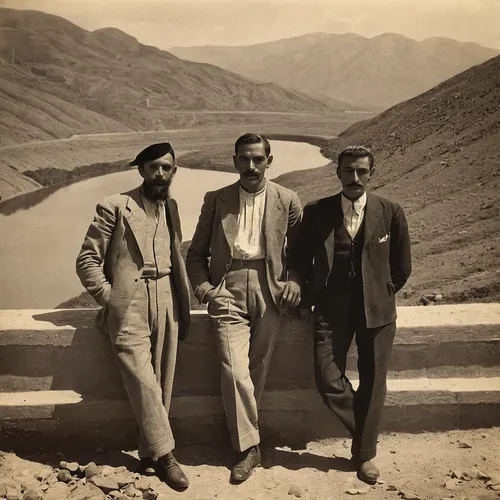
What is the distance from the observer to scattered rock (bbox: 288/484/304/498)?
286 centimetres

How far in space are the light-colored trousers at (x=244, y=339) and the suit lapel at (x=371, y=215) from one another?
0.54m

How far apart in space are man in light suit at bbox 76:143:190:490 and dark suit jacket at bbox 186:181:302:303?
0.38 ft

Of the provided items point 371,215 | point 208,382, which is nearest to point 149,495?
point 208,382

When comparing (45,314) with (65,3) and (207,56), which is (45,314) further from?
(207,56)

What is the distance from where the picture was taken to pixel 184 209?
6.08 metres

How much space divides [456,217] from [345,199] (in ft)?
13.3

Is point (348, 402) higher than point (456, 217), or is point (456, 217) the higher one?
point (456, 217)

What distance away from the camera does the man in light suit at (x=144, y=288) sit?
2.89 m

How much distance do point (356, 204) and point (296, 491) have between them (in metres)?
1.42

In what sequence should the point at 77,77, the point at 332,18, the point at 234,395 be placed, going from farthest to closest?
the point at 77,77
the point at 332,18
the point at 234,395

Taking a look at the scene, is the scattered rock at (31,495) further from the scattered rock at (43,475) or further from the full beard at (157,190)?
the full beard at (157,190)

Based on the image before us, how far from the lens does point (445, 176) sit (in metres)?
7.57

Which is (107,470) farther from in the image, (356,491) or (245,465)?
(356,491)

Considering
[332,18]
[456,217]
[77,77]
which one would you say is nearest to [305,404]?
[332,18]
